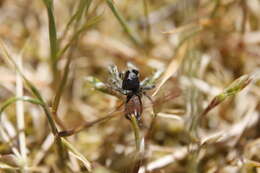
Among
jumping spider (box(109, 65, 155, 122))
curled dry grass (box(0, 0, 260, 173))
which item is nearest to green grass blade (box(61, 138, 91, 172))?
curled dry grass (box(0, 0, 260, 173))

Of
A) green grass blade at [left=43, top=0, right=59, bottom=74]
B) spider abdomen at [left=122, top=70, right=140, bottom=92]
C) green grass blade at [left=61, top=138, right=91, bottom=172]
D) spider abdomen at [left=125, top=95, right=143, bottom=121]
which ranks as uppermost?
green grass blade at [left=43, top=0, right=59, bottom=74]

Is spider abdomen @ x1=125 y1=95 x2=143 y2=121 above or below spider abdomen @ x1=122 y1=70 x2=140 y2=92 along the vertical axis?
below

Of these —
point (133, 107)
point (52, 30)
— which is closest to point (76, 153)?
point (133, 107)

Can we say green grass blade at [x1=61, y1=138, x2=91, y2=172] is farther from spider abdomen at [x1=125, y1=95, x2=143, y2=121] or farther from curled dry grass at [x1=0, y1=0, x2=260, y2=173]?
spider abdomen at [x1=125, y1=95, x2=143, y2=121]

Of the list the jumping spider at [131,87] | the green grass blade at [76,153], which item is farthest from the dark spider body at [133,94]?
the green grass blade at [76,153]

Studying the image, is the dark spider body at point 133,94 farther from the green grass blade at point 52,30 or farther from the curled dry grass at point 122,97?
the green grass blade at point 52,30

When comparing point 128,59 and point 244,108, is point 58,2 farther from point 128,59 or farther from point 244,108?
point 244,108
